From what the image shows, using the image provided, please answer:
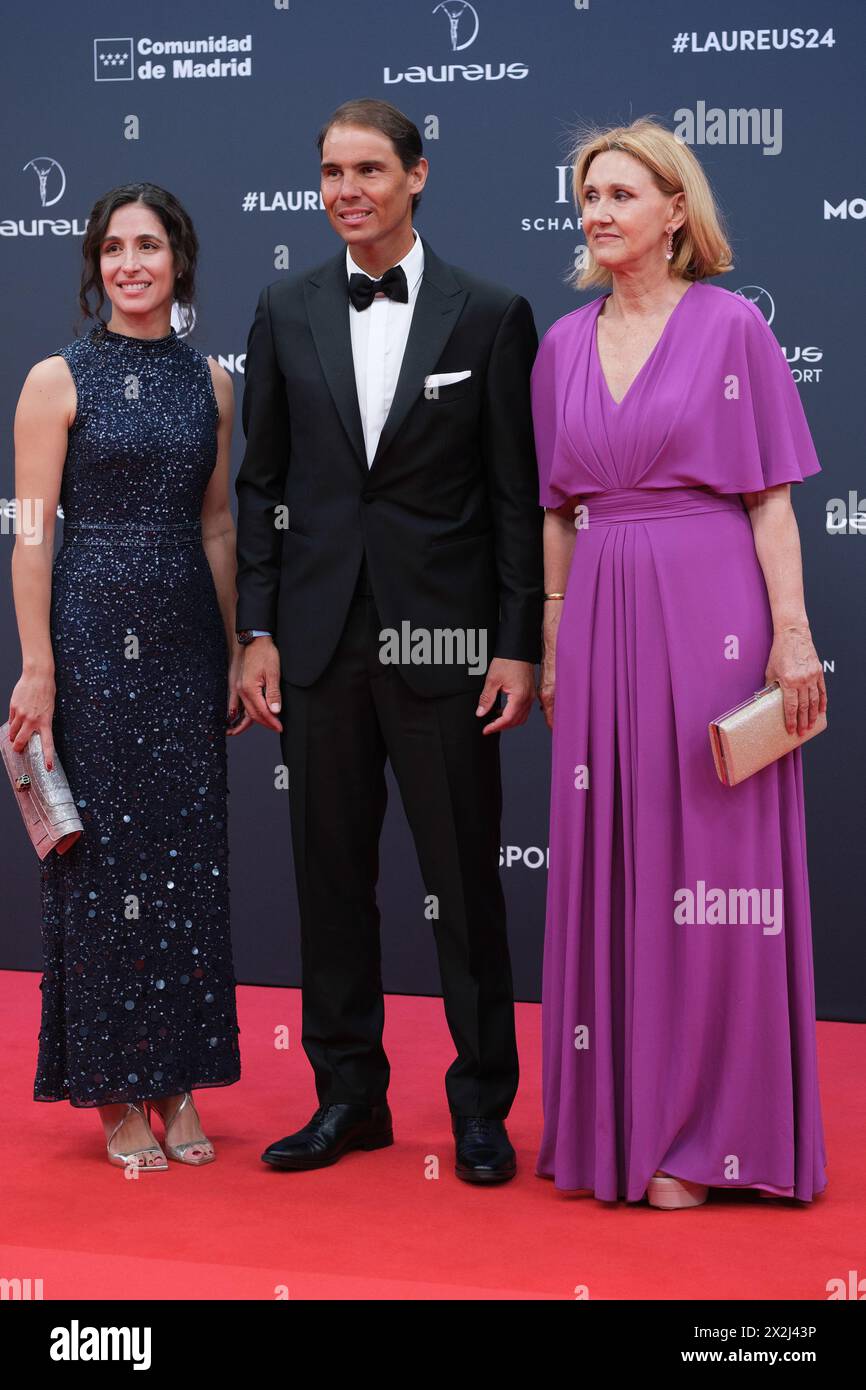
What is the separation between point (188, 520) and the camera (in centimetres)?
328

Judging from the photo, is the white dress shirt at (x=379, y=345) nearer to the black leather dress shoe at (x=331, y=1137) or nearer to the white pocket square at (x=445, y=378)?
the white pocket square at (x=445, y=378)

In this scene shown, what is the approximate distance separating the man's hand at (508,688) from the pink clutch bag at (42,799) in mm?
801

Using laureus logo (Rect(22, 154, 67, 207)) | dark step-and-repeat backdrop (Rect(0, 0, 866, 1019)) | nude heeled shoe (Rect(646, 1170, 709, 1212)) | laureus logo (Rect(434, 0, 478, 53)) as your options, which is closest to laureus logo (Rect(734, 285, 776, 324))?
dark step-and-repeat backdrop (Rect(0, 0, 866, 1019))

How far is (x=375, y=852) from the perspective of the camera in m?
3.38

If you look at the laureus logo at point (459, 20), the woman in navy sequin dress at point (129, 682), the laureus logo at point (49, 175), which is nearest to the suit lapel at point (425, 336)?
the woman in navy sequin dress at point (129, 682)

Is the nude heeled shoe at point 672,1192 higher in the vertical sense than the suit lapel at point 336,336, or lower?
lower

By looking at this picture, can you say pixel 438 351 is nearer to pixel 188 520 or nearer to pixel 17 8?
pixel 188 520

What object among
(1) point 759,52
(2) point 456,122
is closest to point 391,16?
(2) point 456,122

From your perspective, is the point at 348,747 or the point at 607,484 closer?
the point at 607,484

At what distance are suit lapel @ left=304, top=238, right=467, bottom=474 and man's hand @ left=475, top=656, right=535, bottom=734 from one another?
448 millimetres

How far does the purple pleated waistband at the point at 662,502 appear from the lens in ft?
9.86

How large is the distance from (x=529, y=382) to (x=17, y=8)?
8.22 feet

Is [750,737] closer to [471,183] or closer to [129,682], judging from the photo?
[129,682]

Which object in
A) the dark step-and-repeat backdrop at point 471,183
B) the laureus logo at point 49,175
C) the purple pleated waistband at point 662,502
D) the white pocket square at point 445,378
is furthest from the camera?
the laureus logo at point 49,175
